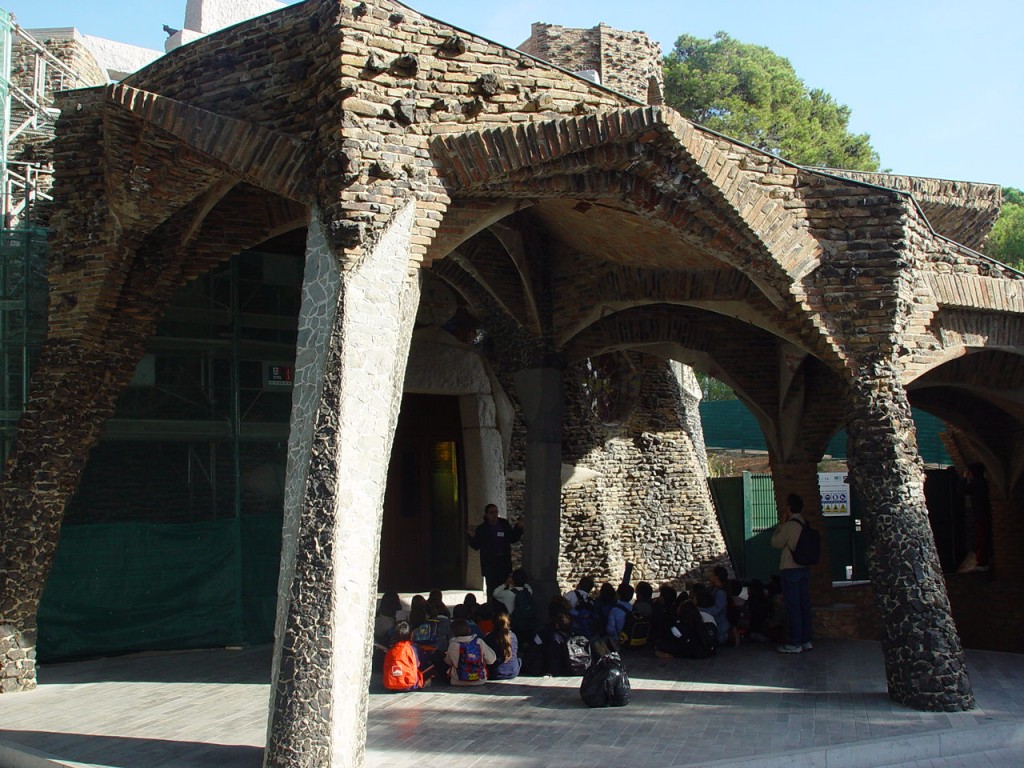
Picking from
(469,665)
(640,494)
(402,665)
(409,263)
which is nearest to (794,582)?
(469,665)

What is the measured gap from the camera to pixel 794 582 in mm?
9203

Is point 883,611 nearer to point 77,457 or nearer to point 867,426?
point 867,426

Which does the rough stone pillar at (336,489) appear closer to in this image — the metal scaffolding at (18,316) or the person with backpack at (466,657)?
the person with backpack at (466,657)

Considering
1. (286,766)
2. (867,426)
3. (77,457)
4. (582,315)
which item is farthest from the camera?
(582,315)

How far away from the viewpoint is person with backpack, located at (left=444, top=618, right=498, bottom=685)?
7.95 metres

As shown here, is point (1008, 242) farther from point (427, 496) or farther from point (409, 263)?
point (409, 263)

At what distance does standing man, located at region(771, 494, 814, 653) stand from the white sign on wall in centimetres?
757

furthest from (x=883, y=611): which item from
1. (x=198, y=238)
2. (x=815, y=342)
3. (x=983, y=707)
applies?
(x=198, y=238)

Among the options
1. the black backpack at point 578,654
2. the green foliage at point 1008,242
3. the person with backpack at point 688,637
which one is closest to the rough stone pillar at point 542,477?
the person with backpack at point 688,637

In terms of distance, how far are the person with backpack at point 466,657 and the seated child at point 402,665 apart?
0.25m

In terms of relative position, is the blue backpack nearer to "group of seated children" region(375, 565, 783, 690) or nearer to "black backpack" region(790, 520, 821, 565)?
"group of seated children" region(375, 565, 783, 690)

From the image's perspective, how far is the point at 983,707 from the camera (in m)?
7.27

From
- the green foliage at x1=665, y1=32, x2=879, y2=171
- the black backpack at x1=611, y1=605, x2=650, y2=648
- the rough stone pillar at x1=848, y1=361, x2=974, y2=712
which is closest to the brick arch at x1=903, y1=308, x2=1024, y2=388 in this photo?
the rough stone pillar at x1=848, y1=361, x2=974, y2=712

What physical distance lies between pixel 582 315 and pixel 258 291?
362cm
